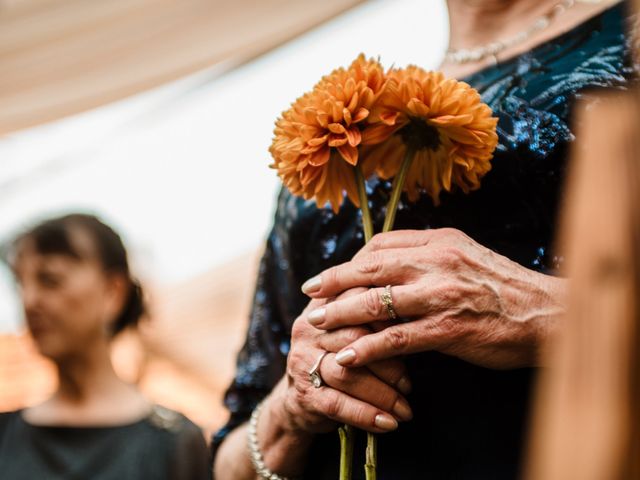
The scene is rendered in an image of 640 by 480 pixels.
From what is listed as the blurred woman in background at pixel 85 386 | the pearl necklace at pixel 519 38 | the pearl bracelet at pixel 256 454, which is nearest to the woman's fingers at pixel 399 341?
the pearl bracelet at pixel 256 454

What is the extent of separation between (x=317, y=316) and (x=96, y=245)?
58.9 inches

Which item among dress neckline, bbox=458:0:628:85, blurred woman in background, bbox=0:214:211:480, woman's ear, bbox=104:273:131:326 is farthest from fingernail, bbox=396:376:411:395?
woman's ear, bbox=104:273:131:326

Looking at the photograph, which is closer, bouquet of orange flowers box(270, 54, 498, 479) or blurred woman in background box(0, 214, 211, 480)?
bouquet of orange flowers box(270, 54, 498, 479)

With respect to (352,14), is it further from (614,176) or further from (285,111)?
(614,176)

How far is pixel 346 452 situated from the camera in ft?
2.35

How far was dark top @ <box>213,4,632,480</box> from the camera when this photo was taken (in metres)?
0.77

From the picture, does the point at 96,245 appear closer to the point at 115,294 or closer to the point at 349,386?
the point at 115,294

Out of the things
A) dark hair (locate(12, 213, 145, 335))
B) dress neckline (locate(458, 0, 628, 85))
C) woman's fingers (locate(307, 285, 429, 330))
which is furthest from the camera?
dark hair (locate(12, 213, 145, 335))

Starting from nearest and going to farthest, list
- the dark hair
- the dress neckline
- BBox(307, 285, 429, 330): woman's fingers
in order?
1. BBox(307, 285, 429, 330): woman's fingers
2. the dress neckline
3. the dark hair

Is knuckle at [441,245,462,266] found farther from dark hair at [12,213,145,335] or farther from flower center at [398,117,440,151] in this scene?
dark hair at [12,213,145,335]

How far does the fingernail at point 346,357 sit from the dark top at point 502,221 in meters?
0.15

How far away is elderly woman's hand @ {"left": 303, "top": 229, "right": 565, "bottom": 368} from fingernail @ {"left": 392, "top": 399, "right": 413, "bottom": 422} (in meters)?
0.06

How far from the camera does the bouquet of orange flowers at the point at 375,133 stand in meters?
0.71

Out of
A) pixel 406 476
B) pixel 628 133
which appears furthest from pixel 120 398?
pixel 628 133
